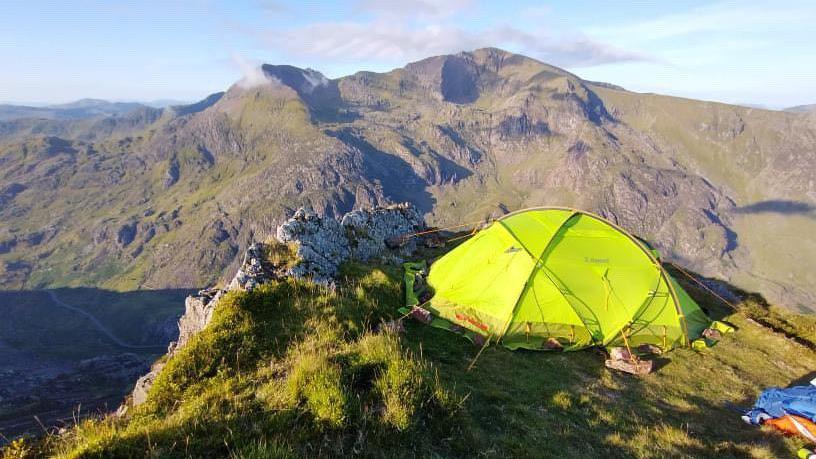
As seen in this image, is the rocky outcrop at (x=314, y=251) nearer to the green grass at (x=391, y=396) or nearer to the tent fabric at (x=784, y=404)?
the green grass at (x=391, y=396)

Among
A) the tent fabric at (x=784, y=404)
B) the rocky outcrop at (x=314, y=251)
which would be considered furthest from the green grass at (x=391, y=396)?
the rocky outcrop at (x=314, y=251)

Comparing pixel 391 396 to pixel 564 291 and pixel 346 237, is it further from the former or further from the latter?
pixel 346 237

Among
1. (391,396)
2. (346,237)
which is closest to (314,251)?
(346,237)

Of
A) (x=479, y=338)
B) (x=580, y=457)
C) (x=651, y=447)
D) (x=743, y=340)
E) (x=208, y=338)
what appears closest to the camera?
(x=580, y=457)

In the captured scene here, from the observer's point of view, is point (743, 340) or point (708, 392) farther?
point (743, 340)

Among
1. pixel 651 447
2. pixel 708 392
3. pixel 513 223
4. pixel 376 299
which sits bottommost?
pixel 708 392

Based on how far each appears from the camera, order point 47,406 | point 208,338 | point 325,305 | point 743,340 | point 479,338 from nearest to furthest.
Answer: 1. point 208,338
2. point 325,305
3. point 479,338
4. point 743,340
5. point 47,406

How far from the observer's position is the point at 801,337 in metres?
18.2

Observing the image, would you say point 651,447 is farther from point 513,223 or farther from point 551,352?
point 513,223

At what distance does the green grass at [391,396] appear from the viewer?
21.2ft

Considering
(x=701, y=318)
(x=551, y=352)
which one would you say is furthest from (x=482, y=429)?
(x=701, y=318)

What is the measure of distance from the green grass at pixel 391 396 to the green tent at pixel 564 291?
1033mm

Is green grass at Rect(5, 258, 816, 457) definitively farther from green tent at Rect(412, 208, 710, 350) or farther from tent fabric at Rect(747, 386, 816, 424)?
green tent at Rect(412, 208, 710, 350)

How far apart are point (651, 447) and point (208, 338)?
410 inches
